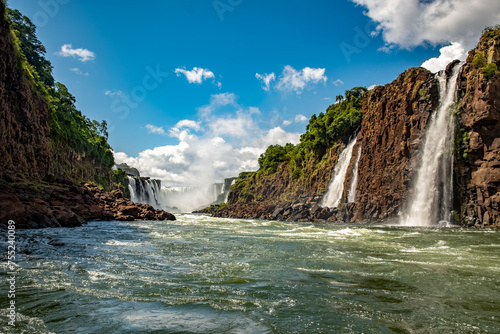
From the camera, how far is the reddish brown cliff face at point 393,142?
3453 centimetres

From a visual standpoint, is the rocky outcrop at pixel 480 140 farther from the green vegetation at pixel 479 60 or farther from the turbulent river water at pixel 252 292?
the turbulent river water at pixel 252 292

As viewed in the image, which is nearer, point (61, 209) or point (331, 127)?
point (61, 209)

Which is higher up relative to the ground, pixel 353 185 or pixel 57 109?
pixel 57 109

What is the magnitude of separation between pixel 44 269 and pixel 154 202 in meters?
82.2

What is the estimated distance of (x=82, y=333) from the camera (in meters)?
4.15

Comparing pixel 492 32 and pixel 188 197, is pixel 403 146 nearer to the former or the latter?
pixel 492 32

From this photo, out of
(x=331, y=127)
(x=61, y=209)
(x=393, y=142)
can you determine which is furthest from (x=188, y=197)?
(x=61, y=209)

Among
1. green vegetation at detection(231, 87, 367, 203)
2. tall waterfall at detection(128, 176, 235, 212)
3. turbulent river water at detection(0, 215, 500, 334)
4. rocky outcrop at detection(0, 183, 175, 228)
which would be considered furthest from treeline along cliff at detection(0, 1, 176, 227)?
green vegetation at detection(231, 87, 367, 203)

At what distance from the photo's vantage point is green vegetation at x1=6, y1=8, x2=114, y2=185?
4444cm

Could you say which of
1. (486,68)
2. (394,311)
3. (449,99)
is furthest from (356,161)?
(394,311)

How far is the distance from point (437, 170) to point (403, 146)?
20.1ft

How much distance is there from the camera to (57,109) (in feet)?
164

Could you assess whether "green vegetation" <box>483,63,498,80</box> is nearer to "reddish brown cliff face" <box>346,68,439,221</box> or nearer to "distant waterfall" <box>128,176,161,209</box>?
"reddish brown cliff face" <box>346,68,439,221</box>

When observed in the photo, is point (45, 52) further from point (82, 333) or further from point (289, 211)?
point (82, 333)
